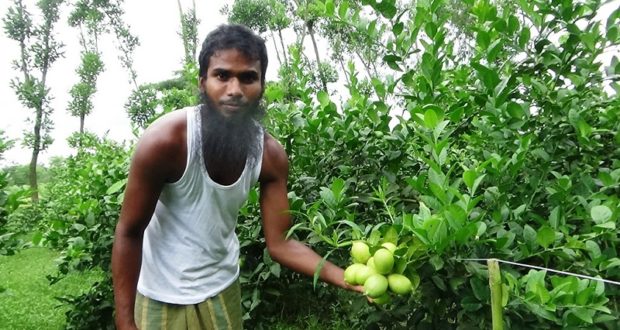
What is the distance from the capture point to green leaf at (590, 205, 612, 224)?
118cm

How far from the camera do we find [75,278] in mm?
5617

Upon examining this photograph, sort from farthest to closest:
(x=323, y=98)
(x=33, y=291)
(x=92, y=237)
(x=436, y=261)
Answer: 1. (x=33, y=291)
2. (x=92, y=237)
3. (x=323, y=98)
4. (x=436, y=261)

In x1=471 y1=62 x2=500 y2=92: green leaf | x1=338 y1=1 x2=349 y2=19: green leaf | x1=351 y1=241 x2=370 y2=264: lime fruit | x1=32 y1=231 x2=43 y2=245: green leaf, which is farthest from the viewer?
x1=32 y1=231 x2=43 y2=245: green leaf

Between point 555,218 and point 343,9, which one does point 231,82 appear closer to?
point 343,9

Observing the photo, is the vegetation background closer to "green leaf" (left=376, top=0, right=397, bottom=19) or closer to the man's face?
"green leaf" (left=376, top=0, right=397, bottom=19)

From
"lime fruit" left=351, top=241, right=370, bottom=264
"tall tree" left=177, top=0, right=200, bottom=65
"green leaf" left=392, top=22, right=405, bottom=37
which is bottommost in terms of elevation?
"lime fruit" left=351, top=241, right=370, bottom=264

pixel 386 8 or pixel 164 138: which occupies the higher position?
pixel 386 8

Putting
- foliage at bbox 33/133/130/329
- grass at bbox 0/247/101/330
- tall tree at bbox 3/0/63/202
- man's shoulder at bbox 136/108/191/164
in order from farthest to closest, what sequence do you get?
1. tall tree at bbox 3/0/63/202
2. grass at bbox 0/247/101/330
3. foliage at bbox 33/133/130/329
4. man's shoulder at bbox 136/108/191/164

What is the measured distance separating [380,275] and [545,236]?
39 cm

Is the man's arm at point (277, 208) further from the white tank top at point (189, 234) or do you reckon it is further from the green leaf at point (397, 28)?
the green leaf at point (397, 28)

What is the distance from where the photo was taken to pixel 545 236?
1.18 metres

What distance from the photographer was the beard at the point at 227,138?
1404mm

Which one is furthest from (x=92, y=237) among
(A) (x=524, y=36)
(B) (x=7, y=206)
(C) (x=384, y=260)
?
(A) (x=524, y=36)

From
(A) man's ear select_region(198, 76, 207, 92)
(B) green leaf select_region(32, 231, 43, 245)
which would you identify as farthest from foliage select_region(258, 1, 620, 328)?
(B) green leaf select_region(32, 231, 43, 245)
